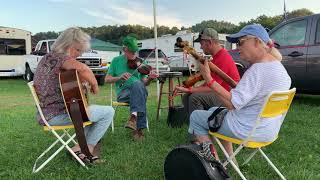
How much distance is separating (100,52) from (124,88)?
12.2 metres

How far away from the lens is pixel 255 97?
3102 millimetres

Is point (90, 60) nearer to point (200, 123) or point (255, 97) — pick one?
point (200, 123)

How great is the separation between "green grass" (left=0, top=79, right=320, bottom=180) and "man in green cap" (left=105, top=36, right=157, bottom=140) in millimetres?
227

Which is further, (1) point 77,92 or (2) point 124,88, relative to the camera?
(2) point 124,88

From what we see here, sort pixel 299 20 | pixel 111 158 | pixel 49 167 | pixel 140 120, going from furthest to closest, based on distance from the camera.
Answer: pixel 299 20 < pixel 140 120 < pixel 111 158 < pixel 49 167

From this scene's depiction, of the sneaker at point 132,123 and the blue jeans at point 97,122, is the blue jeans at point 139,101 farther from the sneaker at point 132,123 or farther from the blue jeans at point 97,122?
the blue jeans at point 97,122

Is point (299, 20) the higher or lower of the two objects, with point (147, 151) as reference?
higher

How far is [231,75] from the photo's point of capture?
4.28 metres

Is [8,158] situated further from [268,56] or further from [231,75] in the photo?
[268,56]

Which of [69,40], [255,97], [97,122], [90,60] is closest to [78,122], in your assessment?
[97,122]

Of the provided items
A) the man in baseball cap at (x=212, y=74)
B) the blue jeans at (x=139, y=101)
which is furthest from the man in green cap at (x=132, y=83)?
the man in baseball cap at (x=212, y=74)

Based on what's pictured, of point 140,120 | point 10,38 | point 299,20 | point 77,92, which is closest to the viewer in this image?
point 77,92

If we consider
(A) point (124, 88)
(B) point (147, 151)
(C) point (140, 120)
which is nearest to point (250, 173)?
(B) point (147, 151)

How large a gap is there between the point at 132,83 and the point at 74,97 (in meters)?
1.62
